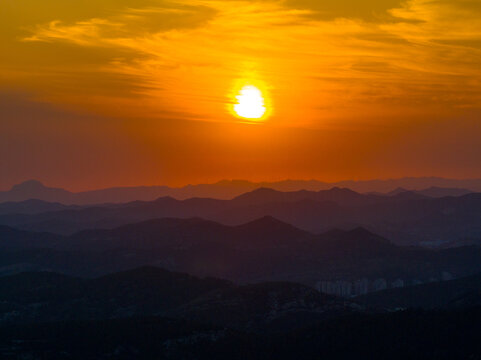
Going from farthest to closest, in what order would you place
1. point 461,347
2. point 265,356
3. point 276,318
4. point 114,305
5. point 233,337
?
point 114,305, point 276,318, point 233,337, point 265,356, point 461,347

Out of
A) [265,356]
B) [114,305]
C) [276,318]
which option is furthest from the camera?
[114,305]

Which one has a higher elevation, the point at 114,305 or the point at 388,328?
the point at 388,328

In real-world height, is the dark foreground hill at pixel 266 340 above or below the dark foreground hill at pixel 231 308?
above

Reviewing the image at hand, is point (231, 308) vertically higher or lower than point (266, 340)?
lower

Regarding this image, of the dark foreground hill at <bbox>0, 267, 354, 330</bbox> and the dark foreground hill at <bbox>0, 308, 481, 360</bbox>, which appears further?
the dark foreground hill at <bbox>0, 267, 354, 330</bbox>

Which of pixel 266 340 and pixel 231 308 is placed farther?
pixel 231 308

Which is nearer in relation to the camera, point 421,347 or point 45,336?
point 421,347

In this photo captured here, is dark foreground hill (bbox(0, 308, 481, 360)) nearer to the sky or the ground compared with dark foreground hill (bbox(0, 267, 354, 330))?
nearer to the sky

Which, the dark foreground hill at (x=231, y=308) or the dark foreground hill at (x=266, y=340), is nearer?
the dark foreground hill at (x=266, y=340)

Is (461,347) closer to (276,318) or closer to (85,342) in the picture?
(276,318)

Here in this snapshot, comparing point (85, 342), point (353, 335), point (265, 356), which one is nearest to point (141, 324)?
point (85, 342)

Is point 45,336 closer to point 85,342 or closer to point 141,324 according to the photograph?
point 85,342
